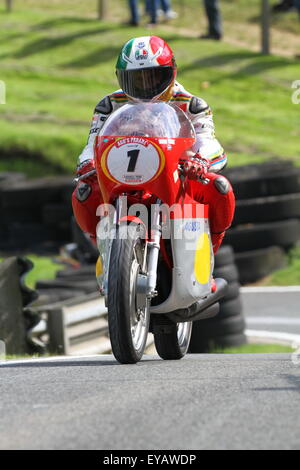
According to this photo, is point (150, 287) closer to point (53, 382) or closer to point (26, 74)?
point (53, 382)

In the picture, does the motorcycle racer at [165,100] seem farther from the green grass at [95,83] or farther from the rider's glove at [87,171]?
the green grass at [95,83]

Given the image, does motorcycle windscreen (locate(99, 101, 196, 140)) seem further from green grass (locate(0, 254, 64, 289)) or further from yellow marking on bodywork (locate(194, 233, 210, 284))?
green grass (locate(0, 254, 64, 289))

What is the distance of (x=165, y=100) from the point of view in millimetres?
5543

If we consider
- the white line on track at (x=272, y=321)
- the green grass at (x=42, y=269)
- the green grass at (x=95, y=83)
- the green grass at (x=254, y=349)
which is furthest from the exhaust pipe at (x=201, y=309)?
the green grass at (x=95, y=83)

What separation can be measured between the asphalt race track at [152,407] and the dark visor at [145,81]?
4.87 ft

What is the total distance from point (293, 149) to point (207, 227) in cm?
1165

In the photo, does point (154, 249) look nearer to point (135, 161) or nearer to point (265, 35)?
point (135, 161)

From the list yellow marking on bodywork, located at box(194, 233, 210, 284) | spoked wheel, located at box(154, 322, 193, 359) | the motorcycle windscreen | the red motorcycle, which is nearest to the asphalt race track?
the red motorcycle

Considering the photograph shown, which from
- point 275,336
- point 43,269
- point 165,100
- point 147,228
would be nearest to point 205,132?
point 165,100

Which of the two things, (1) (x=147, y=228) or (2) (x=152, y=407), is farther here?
(1) (x=147, y=228)

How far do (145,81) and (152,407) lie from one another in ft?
7.34

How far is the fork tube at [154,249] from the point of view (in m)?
4.93
